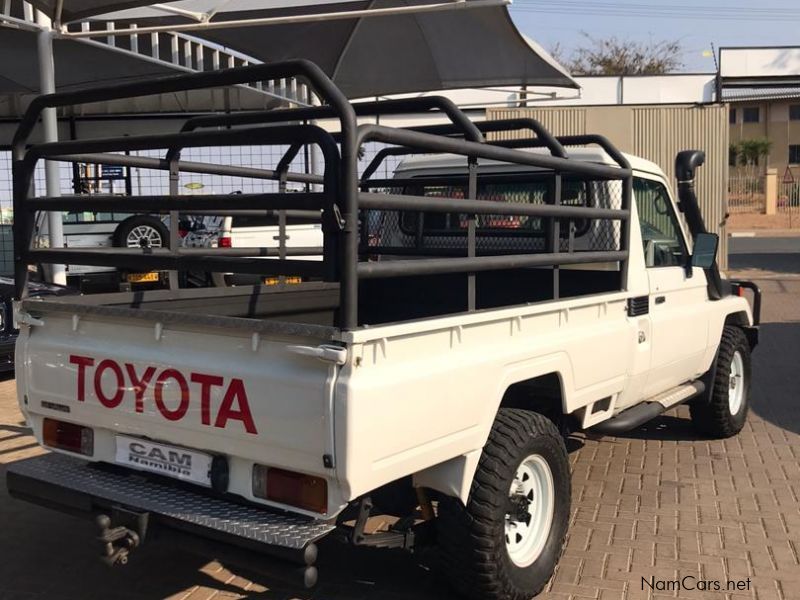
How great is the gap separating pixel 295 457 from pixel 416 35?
950 centimetres

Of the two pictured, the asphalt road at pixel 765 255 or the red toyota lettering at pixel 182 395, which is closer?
the red toyota lettering at pixel 182 395

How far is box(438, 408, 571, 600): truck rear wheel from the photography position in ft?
10.7

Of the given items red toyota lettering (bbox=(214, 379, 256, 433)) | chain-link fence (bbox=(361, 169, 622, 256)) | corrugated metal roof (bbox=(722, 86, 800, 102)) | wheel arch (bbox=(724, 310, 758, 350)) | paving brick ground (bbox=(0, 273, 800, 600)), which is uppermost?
corrugated metal roof (bbox=(722, 86, 800, 102))

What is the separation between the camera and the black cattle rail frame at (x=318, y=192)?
276 cm

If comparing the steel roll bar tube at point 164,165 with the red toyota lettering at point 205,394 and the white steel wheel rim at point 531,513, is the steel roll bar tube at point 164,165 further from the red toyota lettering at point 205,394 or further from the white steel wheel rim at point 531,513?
the white steel wheel rim at point 531,513

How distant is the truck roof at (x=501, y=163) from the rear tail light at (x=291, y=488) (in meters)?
2.37

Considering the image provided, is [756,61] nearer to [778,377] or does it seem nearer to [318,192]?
[778,377]

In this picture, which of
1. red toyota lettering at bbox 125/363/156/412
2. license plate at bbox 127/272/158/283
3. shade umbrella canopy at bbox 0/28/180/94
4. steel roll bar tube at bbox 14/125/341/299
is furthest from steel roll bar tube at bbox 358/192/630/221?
shade umbrella canopy at bbox 0/28/180/94

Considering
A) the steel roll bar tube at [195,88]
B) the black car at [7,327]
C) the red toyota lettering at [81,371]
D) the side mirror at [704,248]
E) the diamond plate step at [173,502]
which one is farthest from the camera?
the black car at [7,327]

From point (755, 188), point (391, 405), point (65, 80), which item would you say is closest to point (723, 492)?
point (391, 405)

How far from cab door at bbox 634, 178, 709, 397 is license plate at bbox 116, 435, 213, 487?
2759 mm

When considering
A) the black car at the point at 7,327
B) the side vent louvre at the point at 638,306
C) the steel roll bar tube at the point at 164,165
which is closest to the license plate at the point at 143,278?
the black car at the point at 7,327

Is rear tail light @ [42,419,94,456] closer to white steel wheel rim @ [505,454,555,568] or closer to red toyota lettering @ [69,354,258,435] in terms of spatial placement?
red toyota lettering @ [69,354,258,435]

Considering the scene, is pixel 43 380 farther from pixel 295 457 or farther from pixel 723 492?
pixel 723 492
